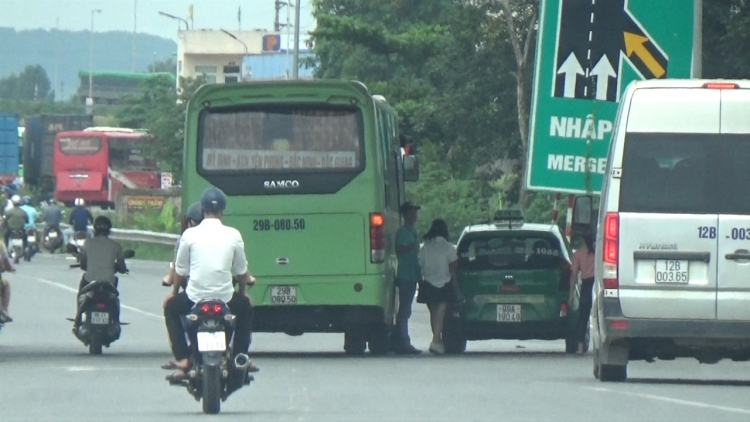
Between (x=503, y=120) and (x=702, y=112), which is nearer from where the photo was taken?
(x=702, y=112)

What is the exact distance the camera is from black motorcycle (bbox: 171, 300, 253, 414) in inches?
512

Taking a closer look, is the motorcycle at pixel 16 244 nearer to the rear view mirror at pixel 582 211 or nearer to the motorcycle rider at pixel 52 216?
the motorcycle rider at pixel 52 216

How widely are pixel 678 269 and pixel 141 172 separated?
64796 millimetres

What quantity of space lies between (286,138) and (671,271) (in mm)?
6238

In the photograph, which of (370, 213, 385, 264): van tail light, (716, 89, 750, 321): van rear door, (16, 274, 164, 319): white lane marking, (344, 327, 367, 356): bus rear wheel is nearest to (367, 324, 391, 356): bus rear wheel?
(344, 327, 367, 356): bus rear wheel

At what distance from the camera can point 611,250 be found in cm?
1543

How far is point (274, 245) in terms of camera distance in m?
20.3

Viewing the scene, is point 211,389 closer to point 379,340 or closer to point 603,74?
point 379,340

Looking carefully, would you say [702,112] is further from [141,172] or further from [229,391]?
[141,172]

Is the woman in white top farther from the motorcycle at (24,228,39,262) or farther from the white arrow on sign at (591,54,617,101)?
the motorcycle at (24,228,39,262)

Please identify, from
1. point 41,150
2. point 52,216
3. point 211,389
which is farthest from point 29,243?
point 41,150

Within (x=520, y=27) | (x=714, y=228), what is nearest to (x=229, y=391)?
(x=714, y=228)

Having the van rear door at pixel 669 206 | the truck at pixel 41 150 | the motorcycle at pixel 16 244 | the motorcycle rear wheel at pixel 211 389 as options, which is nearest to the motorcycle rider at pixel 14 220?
the motorcycle at pixel 16 244

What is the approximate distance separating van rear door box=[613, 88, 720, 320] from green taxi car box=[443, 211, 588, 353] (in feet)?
19.6
